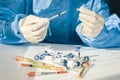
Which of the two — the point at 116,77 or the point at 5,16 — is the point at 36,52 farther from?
the point at 116,77

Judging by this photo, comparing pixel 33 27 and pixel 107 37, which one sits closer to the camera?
pixel 33 27

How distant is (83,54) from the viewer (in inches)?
41.1

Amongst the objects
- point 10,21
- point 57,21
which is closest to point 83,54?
point 57,21

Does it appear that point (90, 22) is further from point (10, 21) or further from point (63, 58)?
point (10, 21)

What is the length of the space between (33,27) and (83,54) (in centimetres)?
25

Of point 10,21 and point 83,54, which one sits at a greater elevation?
point 10,21

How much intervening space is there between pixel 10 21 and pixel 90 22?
0.34 m

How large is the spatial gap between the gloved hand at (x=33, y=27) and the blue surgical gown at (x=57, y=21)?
42 mm

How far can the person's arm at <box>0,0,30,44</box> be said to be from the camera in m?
1.03

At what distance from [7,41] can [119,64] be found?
0.48 meters

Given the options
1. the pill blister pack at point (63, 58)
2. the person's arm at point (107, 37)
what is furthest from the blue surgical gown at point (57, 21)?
the pill blister pack at point (63, 58)

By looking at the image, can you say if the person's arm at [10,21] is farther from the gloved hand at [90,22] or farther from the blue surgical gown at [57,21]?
the gloved hand at [90,22]

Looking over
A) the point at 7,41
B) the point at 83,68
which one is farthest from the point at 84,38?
the point at 7,41

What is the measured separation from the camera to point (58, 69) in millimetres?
917
